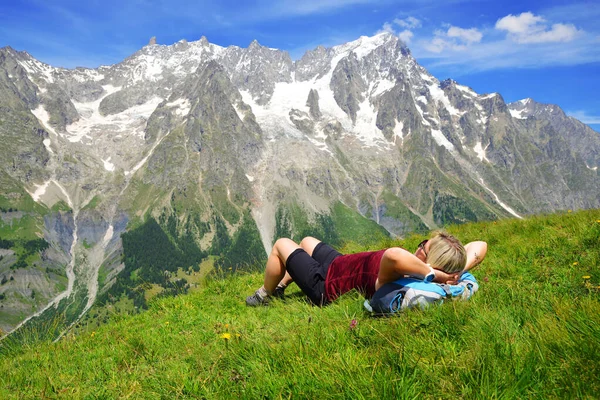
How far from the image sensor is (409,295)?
215 inches

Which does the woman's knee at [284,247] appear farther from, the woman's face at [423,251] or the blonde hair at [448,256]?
the blonde hair at [448,256]

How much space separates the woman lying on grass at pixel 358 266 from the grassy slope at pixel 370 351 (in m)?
0.49

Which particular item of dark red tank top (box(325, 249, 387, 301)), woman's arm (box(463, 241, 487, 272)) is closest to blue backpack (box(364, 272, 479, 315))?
dark red tank top (box(325, 249, 387, 301))

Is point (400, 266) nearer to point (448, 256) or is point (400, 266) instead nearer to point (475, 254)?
point (448, 256)

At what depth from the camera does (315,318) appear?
18.3ft

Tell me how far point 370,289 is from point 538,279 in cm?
323

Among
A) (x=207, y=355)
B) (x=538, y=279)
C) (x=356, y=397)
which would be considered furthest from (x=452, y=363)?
(x=538, y=279)

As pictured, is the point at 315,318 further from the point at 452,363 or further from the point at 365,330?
the point at 452,363

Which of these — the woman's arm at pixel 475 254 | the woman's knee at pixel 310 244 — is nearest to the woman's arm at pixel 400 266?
the woman's arm at pixel 475 254

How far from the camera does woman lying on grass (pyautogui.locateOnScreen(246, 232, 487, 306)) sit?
5.80 metres

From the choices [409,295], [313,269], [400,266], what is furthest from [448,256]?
[313,269]

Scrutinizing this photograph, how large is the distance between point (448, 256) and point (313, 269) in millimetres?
2924

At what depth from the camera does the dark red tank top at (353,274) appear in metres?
6.69

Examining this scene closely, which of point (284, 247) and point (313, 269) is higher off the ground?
point (284, 247)
